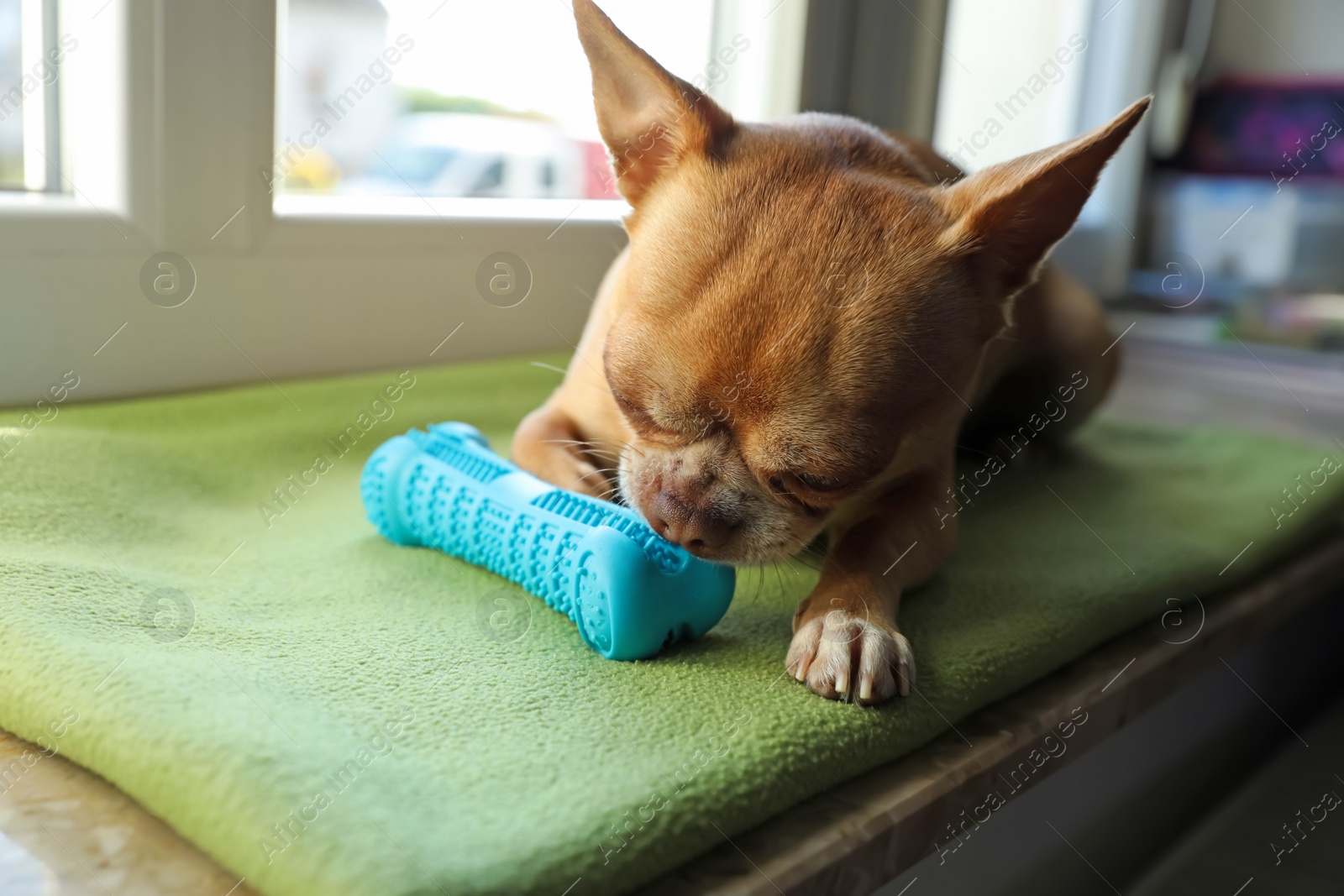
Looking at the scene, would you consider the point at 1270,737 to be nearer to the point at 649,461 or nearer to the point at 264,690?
the point at 649,461

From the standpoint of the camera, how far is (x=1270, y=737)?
6.98ft

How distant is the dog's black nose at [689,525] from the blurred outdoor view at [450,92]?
117 centimetres

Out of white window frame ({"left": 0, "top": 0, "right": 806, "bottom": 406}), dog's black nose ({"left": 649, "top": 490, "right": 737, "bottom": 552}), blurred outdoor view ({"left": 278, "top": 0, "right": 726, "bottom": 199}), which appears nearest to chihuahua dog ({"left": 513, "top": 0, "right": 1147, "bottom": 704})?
dog's black nose ({"left": 649, "top": 490, "right": 737, "bottom": 552})

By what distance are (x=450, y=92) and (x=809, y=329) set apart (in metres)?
1.58

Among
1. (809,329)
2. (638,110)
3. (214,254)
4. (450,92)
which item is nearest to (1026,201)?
(809,329)

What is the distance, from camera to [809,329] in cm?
119

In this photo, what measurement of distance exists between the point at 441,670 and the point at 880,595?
52 cm

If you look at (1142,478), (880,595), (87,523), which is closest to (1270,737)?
(1142,478)

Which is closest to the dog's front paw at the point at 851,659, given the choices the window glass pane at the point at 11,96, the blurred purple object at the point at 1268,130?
the window glass pane at the point at 11,96

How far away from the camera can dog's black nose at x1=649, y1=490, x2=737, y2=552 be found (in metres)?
1.22

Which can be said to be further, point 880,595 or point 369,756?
point 880,595

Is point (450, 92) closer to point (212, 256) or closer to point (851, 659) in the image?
point (212, 256)

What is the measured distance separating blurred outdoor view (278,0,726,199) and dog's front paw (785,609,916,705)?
4.25ft

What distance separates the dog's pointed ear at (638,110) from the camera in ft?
4.41
